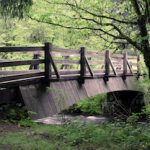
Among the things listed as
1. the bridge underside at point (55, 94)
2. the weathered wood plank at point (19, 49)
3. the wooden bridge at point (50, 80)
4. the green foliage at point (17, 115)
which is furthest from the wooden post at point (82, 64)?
the green foliage at point (17, 115)

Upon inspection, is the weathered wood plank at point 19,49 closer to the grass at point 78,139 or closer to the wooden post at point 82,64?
the grass at point 78,139

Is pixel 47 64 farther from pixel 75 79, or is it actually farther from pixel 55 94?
pixel 75 79

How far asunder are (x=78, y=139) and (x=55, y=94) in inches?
188

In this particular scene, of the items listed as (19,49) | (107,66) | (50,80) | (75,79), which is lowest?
(75,79)

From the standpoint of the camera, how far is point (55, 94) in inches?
462

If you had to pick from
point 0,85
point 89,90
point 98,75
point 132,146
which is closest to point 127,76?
point 98,75

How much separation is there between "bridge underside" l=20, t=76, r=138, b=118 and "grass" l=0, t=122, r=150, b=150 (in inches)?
79.6

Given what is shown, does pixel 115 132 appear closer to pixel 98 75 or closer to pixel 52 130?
pixel 52 130

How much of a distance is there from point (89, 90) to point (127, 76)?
7152 mm

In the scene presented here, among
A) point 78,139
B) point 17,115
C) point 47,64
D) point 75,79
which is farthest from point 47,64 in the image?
point 78,139

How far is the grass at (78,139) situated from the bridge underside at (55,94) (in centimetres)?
202

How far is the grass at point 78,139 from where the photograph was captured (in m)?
6.49

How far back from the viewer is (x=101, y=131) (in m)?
7.85

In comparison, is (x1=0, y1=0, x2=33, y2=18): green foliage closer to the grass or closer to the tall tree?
the grass
